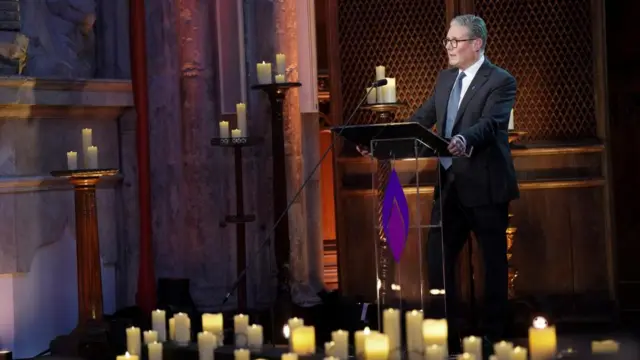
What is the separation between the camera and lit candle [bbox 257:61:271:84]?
206 inches

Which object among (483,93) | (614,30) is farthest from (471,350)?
(614,30)

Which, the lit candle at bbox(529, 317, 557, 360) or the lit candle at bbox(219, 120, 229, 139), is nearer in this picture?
the lit candle at bbox(529, 317, 557, 360)

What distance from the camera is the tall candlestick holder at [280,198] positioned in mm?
5238

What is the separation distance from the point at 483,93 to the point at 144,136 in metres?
1.87

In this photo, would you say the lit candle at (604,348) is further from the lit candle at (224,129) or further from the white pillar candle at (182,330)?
the lit candle at (224,129)

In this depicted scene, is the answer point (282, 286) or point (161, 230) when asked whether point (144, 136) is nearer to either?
point (161, 230)

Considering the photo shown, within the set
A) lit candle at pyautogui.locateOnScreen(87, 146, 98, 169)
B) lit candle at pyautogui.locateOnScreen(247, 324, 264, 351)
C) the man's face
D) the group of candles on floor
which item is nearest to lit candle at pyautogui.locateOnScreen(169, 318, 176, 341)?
the group of candles on floor

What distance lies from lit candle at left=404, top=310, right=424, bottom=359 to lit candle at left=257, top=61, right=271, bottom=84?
166 centimetres

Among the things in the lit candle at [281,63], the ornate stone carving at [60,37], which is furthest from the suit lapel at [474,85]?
the ornate stone carving at [60,37]

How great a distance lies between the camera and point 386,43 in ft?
19.7

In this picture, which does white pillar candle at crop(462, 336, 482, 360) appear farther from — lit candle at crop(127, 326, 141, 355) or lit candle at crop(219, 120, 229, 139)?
lit candle at crop(219, 120, 229, 139)

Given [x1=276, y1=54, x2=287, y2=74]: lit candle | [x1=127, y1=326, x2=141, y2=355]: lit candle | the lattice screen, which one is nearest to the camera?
[x1=127, y1=326, x2=141, y2=355]: lit candle

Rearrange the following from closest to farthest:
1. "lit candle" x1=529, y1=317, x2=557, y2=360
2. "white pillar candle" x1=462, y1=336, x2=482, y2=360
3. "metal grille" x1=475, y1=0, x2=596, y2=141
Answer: "white pillar candle" x1=462, y1=336, x2=482, y2=360, "lit candle" x1=529, y1=317, x2=557, y2=360, "metal grille" x1=475, y1=0, x2=596, y2=141

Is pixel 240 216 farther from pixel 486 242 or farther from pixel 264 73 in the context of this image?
pixel 486 242
